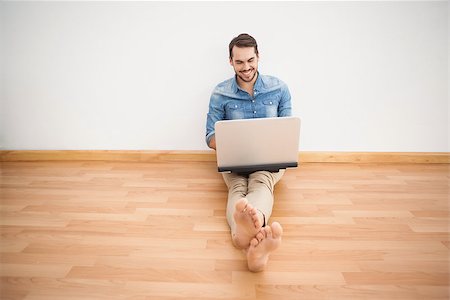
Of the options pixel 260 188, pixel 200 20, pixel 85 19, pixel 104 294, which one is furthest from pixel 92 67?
pixel 104 294

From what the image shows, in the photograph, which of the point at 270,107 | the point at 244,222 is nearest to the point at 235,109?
the point at 270,107

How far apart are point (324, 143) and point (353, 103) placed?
0.38 metres

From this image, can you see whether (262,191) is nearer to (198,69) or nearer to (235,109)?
(235,109)

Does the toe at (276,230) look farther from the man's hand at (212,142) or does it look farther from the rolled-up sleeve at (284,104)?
the rolled-up sleeve at (284,104)

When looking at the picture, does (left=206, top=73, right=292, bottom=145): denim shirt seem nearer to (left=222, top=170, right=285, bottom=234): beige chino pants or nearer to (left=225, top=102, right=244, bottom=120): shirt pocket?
(left=225, top=102, right=244, bottom=120): shirt pocket

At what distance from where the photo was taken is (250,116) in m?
2.02

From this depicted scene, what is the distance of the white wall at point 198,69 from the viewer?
247 cm

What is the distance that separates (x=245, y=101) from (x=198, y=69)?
734 millimetres

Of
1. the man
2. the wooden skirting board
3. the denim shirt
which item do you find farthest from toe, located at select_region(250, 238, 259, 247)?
the wooden skirting board

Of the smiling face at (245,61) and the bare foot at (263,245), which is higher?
the smiling face at (245,61)

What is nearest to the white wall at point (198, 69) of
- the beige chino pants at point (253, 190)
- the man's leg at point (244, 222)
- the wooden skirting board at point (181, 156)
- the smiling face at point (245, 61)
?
the wooden skirting board at point (181, 156)

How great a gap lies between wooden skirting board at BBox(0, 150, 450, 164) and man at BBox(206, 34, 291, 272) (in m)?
0.72

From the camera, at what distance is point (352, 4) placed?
2.44 metres

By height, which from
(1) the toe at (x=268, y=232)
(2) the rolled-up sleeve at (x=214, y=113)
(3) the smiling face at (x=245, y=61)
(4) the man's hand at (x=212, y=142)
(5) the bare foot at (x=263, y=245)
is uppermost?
(3) the smiling face at (x=245, y=61)
